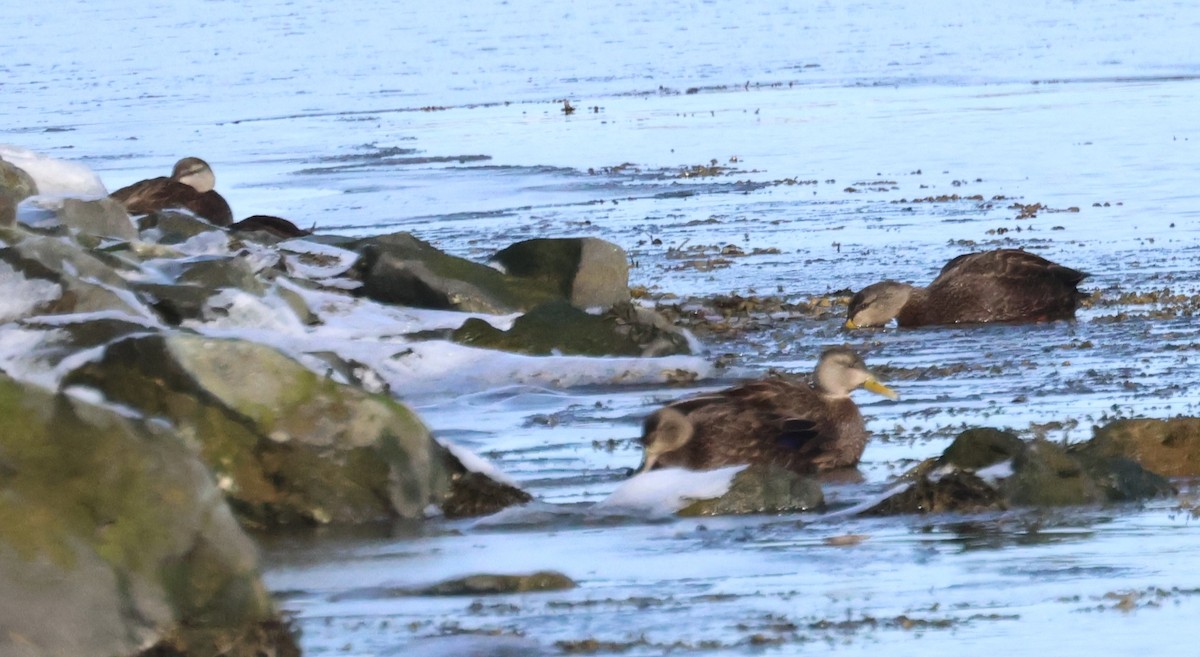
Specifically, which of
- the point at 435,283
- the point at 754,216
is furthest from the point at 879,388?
the point at 754,216

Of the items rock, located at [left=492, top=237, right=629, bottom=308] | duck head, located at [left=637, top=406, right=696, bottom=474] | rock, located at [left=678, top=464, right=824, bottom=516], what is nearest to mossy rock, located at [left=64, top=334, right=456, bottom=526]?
duck head, located at [left=637, top=406, right=696, bottom=474]

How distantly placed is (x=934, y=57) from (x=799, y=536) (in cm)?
3578

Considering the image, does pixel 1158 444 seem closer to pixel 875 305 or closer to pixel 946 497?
pixel 946 497

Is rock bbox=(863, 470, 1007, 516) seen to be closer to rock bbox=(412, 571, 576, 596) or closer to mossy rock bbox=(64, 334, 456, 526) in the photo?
rock bbox=(412, 571, 576, 596)

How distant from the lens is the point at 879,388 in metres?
10.2

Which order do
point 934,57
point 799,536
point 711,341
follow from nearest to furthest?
point 799,536, point 711,341, point 934,57

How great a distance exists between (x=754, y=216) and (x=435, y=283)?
251 inches

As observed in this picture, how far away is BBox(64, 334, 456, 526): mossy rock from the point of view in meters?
8.17

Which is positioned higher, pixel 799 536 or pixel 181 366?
pixel 181 366

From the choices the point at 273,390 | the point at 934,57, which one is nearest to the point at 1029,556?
the point at 273,390

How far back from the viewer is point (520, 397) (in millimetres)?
11336

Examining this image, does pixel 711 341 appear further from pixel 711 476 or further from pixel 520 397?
pixel 711 476

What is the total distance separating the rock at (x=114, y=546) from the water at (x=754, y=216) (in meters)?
0.36

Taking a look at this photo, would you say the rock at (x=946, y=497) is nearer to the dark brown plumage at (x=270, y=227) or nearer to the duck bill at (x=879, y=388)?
the duck bill at (x=879, y=388)
